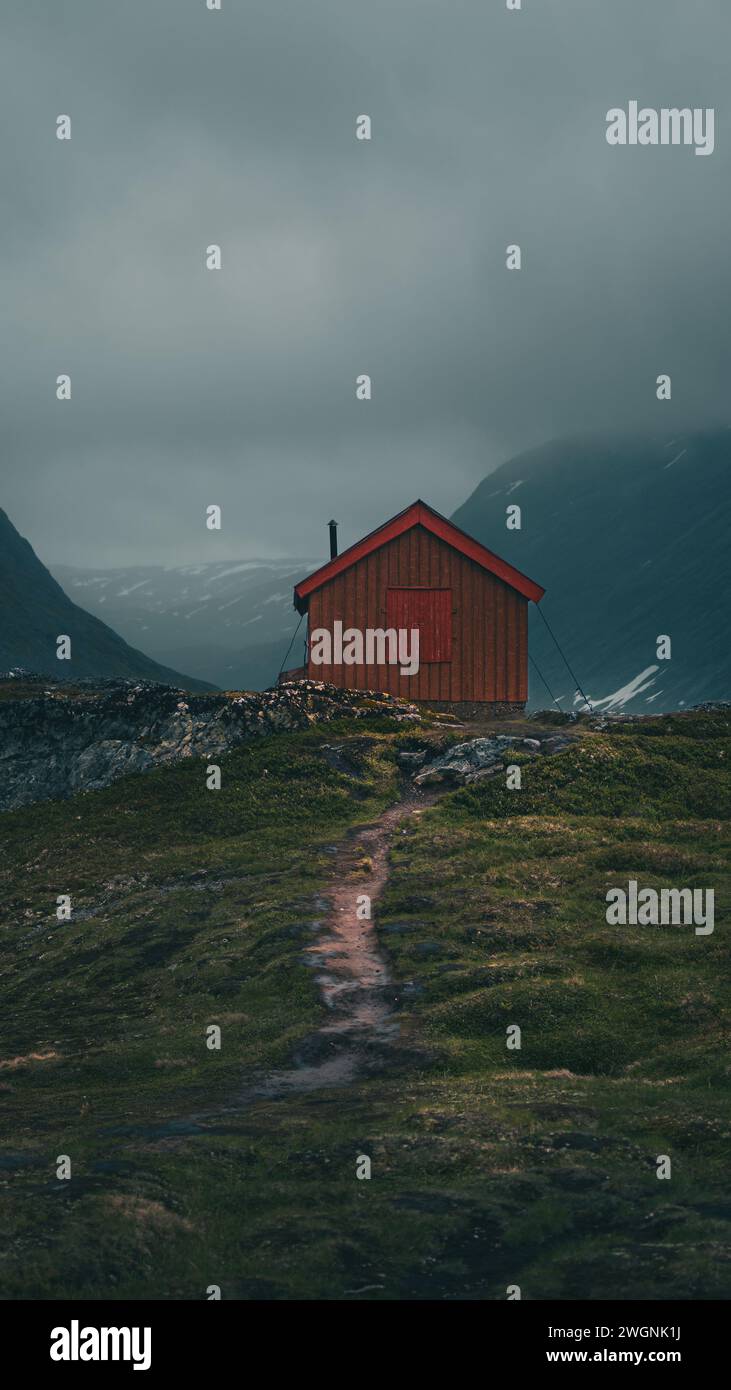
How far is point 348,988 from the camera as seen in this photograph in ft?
76.4

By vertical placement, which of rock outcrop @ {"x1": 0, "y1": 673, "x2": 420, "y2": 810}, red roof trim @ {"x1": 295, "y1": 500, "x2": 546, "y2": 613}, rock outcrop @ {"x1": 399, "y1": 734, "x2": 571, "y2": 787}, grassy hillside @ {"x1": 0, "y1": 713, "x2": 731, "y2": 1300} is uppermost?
red roof trim @ {"x1": 295, "y1": 500, "x2": 546, "y2": 613}

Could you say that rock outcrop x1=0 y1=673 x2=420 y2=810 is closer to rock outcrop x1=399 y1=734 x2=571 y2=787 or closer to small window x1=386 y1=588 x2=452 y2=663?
small window x1=386 y1=588 x2=452 y2=663

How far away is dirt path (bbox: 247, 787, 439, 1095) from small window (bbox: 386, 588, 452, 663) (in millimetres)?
17599

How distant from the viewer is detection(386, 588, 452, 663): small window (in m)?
50.7

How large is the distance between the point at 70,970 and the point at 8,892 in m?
8.15

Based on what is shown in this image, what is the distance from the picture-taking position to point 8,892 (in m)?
34.6

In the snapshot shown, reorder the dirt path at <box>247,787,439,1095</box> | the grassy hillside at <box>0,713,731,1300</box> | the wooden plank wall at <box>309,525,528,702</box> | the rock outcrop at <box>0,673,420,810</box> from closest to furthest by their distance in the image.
A: 1. the grassy hillside at <box>0,713,731,1300</box>
2. the dirt path at <box>247,787,439,1095</box>
3. the rock outcrop at <box>0,673,420,810</box>
4. the wooden plank wall at <box>309,525,528,702</box>

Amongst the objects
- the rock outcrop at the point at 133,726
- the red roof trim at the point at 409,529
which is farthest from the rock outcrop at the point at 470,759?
the red roof trim at the point at 409,529

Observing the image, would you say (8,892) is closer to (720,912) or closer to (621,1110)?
(720,912)

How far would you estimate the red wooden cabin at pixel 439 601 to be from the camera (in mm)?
50625

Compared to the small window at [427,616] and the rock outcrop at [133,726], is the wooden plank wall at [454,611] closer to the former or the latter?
the small window at [427,616]

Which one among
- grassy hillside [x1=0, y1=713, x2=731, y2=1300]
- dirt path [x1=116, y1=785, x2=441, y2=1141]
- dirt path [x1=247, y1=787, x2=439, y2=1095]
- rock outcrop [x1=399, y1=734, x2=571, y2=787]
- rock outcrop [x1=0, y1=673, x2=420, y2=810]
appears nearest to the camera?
grassy hillside [x1=0, y1=713, x2=731, y2=1300]

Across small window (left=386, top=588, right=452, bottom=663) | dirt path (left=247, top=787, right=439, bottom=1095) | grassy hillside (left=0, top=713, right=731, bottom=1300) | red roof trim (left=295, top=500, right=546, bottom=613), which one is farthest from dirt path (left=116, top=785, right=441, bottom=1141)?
red roof trim (left=295, top=500, right=546, bottom=613)

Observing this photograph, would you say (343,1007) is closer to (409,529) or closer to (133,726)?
(133,726)
